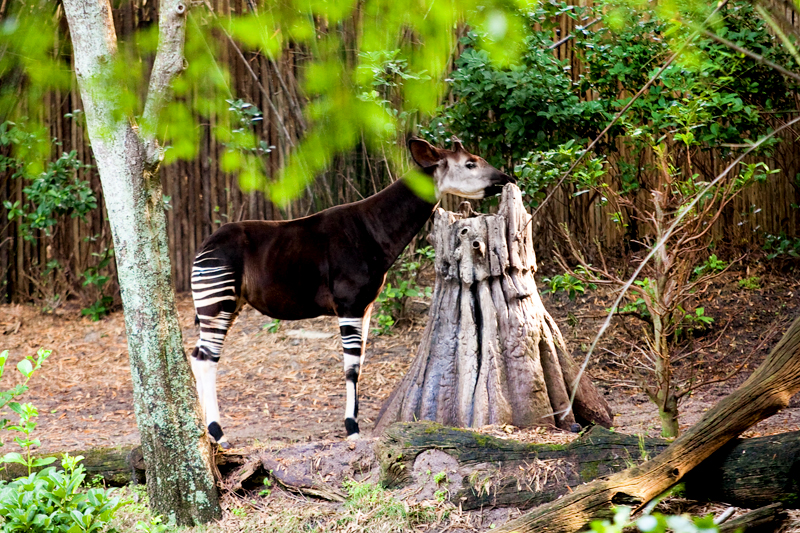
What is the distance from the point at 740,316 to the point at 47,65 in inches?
223

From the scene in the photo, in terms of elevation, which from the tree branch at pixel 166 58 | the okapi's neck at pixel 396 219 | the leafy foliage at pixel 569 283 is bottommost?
the leafy foliage at pixel 569 283

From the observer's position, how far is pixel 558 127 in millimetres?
6262

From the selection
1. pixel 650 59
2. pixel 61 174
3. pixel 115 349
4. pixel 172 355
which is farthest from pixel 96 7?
pixel 61 174

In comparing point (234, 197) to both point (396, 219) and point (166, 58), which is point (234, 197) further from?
point (166, 58)

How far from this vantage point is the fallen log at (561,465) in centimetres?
271

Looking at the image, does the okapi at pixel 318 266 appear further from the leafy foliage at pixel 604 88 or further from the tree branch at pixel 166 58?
the tree branch at pixel 166 58

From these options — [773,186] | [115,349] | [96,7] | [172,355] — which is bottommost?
[115,349]

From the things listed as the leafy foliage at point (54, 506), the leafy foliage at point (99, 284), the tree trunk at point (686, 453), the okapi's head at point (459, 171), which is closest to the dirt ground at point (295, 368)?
the leafy foliage at point (99, 284)

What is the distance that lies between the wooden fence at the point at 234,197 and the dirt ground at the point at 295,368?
0.65 metres

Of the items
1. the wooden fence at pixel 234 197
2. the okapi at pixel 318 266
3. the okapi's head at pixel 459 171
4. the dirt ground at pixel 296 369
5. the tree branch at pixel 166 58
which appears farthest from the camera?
the wooden fence at pixel 234 197

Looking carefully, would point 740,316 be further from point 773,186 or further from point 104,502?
point 104,502

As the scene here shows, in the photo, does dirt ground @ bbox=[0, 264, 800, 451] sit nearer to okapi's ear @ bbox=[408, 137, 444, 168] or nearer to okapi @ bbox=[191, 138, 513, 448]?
okapi @ bbox=[191, 138, 513, 448]

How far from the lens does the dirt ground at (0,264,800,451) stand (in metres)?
5.11

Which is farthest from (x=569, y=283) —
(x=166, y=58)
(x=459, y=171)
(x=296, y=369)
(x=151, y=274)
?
(x=296, y=369)
